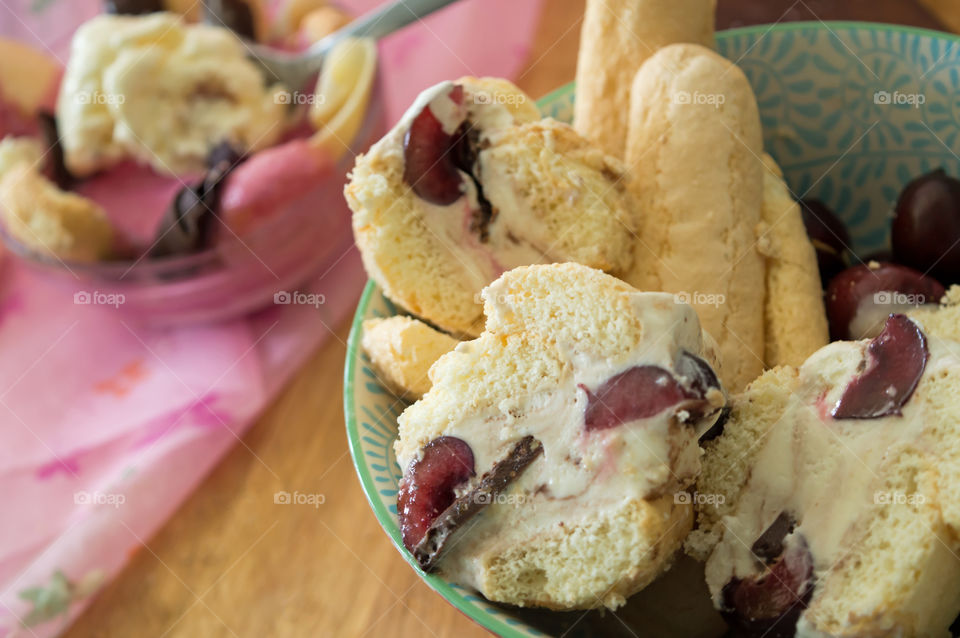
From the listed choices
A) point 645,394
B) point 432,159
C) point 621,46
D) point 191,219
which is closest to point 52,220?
point 191,219

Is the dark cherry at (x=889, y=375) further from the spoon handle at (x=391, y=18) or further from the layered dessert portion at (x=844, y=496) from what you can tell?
the spoon handle at (x=391, y=18)

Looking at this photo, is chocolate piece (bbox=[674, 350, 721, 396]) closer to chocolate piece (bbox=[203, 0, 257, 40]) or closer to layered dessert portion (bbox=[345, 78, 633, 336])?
layered dessert portion (bbox=[345, 78, 633, 336])

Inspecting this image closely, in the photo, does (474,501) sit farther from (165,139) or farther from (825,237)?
(165,139)

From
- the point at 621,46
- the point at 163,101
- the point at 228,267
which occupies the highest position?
the point at 621,46

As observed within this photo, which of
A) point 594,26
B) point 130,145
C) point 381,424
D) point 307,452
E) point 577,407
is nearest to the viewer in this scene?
point 577,407

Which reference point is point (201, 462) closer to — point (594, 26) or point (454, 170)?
point (454, 170)

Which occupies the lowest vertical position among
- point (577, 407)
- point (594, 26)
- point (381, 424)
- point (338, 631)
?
point (338, 631)

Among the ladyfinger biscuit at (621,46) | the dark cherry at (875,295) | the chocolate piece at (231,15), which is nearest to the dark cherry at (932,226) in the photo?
the dark cherry at (875,295)

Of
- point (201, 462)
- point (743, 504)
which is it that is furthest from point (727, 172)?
point (201, 462)
